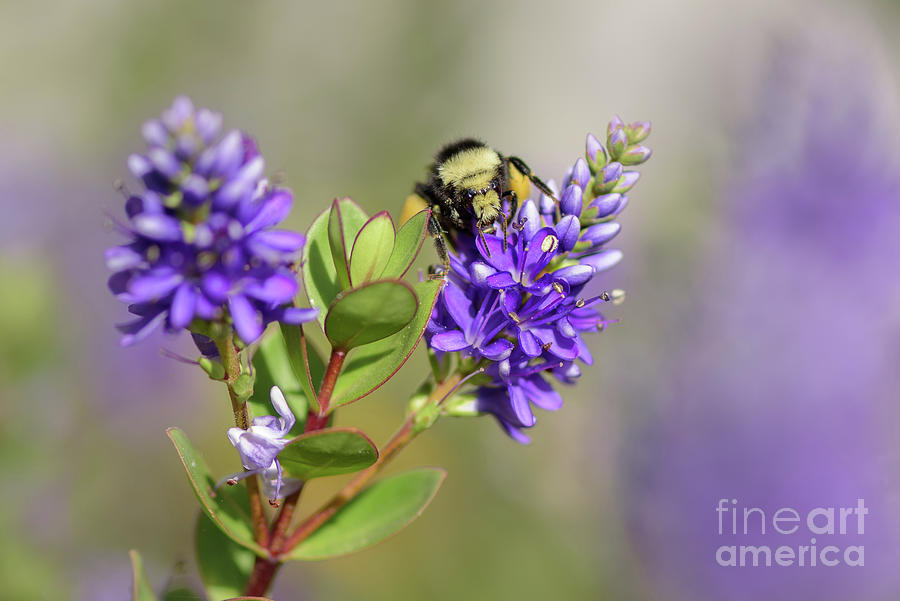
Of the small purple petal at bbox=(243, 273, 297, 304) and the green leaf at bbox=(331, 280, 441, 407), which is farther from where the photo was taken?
the green leaf at bbox=(331, 280, 441, 407)

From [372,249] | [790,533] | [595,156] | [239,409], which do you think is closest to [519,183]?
[595,156]

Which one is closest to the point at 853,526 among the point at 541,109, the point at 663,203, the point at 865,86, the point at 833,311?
the point at 833,311

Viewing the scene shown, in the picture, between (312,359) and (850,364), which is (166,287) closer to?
(312,359)

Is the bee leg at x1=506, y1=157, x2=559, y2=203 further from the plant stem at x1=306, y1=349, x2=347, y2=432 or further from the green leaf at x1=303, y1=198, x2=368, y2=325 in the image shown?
the plant stem at x1=306, y1=349, x2=347, y2=432

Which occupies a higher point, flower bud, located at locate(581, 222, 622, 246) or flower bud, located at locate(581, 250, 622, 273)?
flower bud, located at locate(581, 222, 622, 246)

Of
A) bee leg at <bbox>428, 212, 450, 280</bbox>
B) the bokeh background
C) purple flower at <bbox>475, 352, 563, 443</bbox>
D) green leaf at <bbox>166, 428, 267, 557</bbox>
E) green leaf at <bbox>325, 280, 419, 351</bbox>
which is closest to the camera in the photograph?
green leaf at <bbox>325, 280, 419, 351</bbox>

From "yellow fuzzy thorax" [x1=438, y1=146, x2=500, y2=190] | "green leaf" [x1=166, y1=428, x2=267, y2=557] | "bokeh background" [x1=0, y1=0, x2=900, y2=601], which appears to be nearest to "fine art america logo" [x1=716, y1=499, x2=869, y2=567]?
"bokeh background" [x1=0, y1=0, x2=900, y2=601]

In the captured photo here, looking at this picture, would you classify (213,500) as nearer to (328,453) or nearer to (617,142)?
(328,453)
